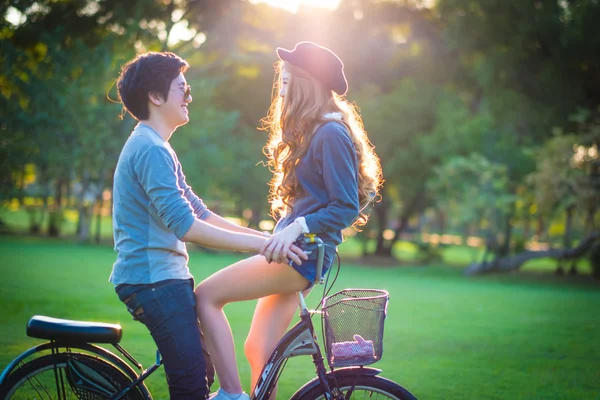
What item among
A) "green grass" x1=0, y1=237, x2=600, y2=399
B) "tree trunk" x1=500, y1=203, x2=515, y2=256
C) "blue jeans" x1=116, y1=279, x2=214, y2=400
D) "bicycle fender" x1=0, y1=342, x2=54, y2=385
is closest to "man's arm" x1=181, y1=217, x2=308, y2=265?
"blue jeans" x1=116, y1=279, x2=214, y2=400

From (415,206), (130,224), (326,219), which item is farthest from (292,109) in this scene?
(415,206)

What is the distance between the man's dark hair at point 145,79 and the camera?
3119 mm

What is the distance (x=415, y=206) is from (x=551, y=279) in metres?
9.39

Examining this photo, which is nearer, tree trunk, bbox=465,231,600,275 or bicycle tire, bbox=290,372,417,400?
bicycle tire, bbox=290,372,417,400

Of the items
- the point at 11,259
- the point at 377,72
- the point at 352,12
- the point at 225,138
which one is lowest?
the point at 11,259

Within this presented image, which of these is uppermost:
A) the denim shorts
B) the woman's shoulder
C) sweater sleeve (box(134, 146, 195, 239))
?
the woman's shoulder

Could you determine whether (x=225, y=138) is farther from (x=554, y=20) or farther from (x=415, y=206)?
(x=554, y=20)

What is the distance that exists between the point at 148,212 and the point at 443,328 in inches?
347

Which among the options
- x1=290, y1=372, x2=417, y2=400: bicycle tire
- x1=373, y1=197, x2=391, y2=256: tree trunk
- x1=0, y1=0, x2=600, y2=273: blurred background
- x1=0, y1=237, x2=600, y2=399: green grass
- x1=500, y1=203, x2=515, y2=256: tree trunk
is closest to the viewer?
x1=290, y1=372, x2=417, y2=400: bicycle tire

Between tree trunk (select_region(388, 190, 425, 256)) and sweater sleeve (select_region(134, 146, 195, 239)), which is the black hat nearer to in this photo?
sweater sleeve (select_region(134, 146, 195, 239))

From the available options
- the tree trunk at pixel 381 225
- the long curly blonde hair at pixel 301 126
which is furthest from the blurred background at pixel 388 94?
the long curly blonde hair at pixel 301 126

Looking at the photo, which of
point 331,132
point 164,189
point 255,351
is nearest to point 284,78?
point 331,132

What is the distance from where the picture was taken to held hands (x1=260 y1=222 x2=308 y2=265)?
300cm

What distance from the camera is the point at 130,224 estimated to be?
3.12 m
